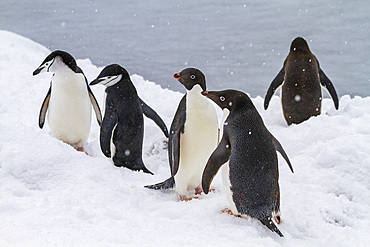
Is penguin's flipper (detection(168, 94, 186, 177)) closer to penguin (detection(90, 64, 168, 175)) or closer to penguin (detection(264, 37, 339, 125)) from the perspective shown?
penguin (detection(90, 64, 168, 175))

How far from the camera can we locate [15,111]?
15.4 feet

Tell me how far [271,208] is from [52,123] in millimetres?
2390

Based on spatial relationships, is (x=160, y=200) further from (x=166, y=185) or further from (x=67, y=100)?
(x=67, y=100)

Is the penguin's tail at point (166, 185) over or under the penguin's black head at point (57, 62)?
under

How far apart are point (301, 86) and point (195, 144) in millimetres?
2141

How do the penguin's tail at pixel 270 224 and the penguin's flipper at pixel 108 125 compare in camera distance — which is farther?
the penguin's flipper at pixel 108 125

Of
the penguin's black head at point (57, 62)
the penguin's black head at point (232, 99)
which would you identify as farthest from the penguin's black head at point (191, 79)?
the penguin's black head at point (57, 62)

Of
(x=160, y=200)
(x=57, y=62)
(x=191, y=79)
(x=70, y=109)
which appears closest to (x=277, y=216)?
(x=160, y=200)

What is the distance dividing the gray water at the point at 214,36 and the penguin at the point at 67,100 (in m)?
4.83

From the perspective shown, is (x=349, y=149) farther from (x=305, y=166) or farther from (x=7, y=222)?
Result: (x=7, y=222)

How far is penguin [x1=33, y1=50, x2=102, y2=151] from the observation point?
3.98 metres

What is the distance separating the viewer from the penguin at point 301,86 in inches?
193

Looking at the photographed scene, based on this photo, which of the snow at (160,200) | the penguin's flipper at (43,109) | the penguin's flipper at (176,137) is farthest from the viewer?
the penguin's flipper at (43,109)

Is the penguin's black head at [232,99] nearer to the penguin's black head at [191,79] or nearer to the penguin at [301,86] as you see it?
the penguin's black head at [191,79]
